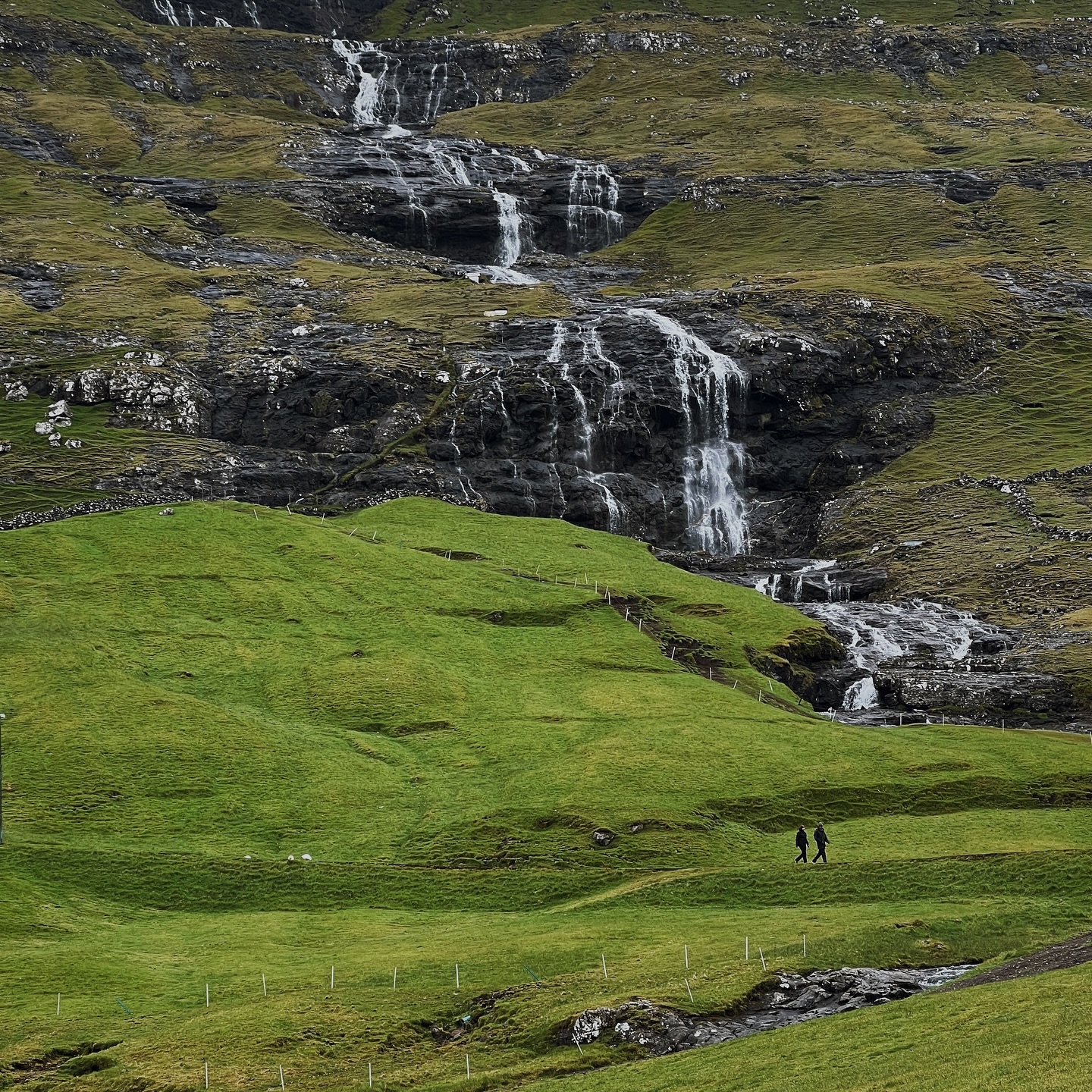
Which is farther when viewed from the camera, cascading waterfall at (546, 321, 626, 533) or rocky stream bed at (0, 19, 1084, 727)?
cascading waterfall at (546, 321, 626, 533)

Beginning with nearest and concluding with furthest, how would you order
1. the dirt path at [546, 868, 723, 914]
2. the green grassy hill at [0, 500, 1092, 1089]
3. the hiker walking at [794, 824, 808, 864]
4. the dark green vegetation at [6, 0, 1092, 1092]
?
the dark green vegetation at [6, 0, 1092, 1092] → the green grassy hill at [0, 500, 1092, 1089] → the dirt path at [546, 868, 723, 914] → the hiker walking at [794, 824, 808, 864]

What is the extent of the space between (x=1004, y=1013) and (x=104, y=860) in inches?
1662

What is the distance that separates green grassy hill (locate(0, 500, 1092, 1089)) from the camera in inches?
1781

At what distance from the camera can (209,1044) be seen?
138 feet

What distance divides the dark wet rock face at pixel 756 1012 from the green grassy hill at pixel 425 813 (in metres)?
0.78

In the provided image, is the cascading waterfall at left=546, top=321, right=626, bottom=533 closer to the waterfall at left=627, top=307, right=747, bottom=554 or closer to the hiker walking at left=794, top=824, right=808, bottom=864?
the waterfall at left=627, top=307, right=747, bottom=554

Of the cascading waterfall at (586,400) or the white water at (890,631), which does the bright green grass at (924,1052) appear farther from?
the cascading waterfall at (586,400)

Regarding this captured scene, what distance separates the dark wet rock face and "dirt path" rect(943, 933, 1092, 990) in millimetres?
1600

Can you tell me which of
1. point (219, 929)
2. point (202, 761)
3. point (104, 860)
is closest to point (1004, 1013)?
point (219, 929)

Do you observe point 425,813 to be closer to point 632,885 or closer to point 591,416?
point 632,885

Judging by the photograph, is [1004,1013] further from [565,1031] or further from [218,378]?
[218,378]

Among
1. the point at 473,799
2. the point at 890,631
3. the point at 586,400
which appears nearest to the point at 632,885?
the point at 473,799

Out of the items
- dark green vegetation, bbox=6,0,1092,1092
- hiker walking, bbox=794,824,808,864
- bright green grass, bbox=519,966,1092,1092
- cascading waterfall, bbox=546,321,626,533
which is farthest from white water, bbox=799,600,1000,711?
bright green grass, bbox=519,966,1092,1092

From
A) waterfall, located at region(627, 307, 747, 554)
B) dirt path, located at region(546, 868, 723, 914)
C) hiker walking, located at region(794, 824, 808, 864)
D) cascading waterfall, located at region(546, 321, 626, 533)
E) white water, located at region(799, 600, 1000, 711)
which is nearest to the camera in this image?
dirt path, located at region(546, 868, 723, 914)
